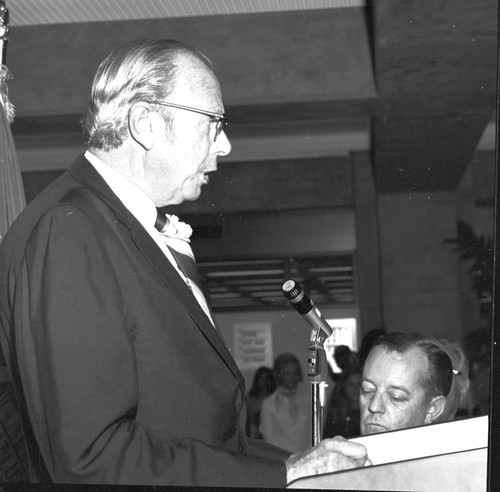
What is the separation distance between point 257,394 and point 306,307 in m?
0.33

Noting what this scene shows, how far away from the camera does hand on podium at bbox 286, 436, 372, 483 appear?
143cm

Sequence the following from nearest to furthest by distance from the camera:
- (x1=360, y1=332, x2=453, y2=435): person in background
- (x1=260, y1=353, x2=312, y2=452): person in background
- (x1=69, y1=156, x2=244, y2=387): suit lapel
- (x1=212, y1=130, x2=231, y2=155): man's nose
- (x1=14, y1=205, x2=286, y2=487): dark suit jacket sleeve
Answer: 1. (x1=14, y1=205, x2=286, y2=487): dark suit jacket sleeve
2. (x1=69, y1=156, x2=244, y2=387): suit lapel
3. (x1=212, y1=130, x2=231, y2=155): man's nose
4. (x1=260, y1=353, x2=312, y2=452): person in background
5. (x1=360, y1=332, x2=453, y2=435): person in background

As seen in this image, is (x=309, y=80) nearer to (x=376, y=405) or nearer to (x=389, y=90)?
(x=389, y=90)

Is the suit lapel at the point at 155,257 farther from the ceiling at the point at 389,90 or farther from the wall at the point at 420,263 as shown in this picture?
the wall at the point at 420,263

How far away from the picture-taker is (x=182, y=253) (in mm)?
1732

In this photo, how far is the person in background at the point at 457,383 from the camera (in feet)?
6.66

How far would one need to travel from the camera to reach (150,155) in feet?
5.22

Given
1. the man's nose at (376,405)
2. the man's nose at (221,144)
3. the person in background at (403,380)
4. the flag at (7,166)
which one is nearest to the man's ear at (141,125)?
the man's nose at (221,144)

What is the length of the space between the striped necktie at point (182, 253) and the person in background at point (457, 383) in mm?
600

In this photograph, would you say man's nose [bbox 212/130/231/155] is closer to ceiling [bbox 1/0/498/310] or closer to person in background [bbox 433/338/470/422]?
ceiling [bbox 1/0/498/310]

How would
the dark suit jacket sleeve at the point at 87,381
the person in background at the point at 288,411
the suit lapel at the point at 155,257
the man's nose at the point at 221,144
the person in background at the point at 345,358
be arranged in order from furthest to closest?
the person in background at the point at 345,358 → the person in background at the point at 288,411 → the man's nose at the point at 221,144 → the suit lapel at the point at 155,257 → the dark suit jacket sleeve at the point at 87,381

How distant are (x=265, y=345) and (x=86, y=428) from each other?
0.58 m

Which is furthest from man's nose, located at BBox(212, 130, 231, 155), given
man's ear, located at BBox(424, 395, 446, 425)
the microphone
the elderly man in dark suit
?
man's ear, located at BBox(424, 395, 446, 425)

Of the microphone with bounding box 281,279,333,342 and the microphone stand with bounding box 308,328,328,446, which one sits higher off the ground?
the microphone with bounding box 281,279,333,342
